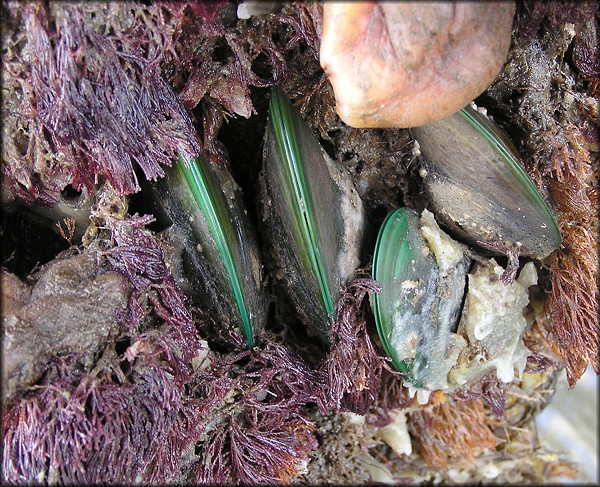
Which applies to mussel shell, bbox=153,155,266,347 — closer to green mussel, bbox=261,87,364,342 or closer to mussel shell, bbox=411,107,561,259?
green mussel, bbox=261,87,364,342

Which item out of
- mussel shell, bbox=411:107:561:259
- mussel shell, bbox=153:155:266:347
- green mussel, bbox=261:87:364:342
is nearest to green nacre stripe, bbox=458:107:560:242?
mussel shell, bbox=411:107:561:259

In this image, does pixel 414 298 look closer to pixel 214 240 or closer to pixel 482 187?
pixel 482 187

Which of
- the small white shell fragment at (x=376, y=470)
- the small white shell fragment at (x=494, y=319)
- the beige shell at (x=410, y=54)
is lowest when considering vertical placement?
the small white shell fragment at (x=376, y=470)

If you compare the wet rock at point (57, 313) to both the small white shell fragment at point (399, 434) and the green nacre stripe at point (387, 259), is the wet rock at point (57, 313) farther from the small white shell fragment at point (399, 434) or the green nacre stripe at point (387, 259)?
the small white shell fragment at point (399, 434)

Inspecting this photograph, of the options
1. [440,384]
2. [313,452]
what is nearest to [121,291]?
[313,452]

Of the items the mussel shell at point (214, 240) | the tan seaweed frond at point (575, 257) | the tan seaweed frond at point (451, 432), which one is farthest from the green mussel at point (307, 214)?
the tan seaweed frond at point (451, 432)
